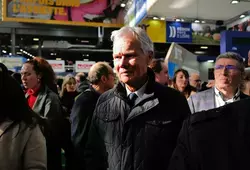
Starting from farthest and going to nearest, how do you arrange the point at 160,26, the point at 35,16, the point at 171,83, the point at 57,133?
the point at 160,26 → the point at 35,16 → the point at 171,83 → the point at 57,133

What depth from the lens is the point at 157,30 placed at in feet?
38.3

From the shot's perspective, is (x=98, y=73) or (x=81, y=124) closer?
(x=81, y=124)

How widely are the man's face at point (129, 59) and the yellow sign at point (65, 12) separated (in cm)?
905

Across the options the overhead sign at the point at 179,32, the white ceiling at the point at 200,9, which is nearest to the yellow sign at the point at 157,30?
the overhead sign at the point at 179,32

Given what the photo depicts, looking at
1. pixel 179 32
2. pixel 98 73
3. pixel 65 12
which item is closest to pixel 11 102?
pixel 98 73

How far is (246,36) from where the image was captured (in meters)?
4.76

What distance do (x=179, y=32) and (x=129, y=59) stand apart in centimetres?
1065

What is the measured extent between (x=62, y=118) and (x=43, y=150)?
1.12 m

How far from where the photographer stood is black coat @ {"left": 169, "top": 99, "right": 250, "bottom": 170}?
750mm

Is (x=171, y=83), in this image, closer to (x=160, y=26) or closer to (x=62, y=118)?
(x=62, y=118)

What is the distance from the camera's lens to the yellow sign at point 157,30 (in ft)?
38.3

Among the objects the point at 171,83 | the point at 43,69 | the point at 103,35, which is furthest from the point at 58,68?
the point at 43,69

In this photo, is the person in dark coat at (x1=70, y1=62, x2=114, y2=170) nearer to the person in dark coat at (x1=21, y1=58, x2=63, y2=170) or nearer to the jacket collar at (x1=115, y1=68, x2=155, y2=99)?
the person in dark coat at (x1=21, y1=58, x2=63, y2=170)

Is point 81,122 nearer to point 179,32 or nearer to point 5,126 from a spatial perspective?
point 5,126
